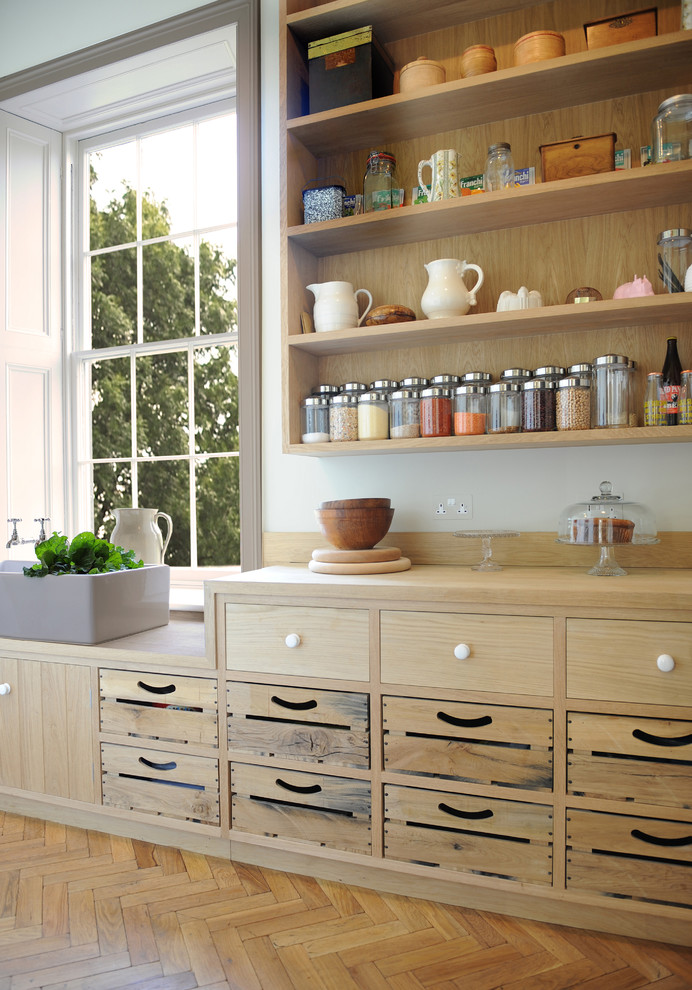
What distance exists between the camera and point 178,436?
7.37m

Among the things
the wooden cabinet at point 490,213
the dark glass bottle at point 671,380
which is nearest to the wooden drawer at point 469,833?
the wooden cabinet at point 490,213

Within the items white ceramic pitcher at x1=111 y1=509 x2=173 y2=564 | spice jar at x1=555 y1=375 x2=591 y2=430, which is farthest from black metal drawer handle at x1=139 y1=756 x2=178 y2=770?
spice jar at x1=555 y1=375 x2=591 y2=430

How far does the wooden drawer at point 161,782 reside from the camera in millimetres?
1984

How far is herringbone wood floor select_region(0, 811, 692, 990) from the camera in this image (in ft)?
4.98

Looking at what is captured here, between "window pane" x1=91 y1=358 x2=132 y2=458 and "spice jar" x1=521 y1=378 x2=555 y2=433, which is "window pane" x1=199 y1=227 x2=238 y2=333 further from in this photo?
"spice jar" x1=521 y1=378 x2=555 y2=433

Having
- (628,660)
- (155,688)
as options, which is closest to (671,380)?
(628,660)

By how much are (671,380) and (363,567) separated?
101 centimetres

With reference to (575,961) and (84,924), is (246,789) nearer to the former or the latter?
(84,924)

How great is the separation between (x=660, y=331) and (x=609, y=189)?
43cm

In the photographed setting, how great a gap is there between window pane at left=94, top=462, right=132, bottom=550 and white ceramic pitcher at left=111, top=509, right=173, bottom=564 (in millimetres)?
3487

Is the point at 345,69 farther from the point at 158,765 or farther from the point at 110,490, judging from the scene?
the point at 110,490

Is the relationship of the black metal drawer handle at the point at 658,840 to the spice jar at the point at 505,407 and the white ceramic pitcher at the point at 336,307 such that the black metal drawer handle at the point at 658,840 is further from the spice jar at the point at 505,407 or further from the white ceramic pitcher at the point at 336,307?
the white ceramic pitcher at the point at 336,307

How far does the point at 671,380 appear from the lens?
193 cm

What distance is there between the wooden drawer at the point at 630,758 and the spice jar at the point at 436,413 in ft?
2.87
